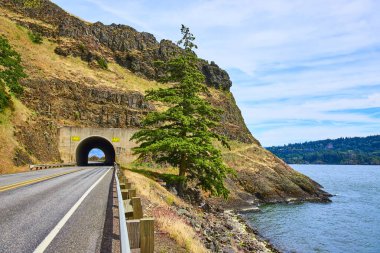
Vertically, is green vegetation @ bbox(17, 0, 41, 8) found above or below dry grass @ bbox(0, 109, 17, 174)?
above

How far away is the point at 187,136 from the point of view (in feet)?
89.2

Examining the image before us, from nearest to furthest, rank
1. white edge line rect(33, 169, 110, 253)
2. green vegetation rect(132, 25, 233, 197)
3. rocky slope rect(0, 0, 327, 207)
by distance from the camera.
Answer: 1. white edge line rect(33, 169, 110, 253)
2. green vegetation rect(132, 25, 233, 197)
3. rocky slope rect(0, 0, 327, 207)

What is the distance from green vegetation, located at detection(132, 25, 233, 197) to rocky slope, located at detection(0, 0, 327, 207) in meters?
14.4

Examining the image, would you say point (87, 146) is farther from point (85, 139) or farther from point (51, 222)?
point (51, 222)

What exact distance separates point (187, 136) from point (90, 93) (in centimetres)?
3766

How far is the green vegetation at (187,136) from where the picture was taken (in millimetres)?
25094

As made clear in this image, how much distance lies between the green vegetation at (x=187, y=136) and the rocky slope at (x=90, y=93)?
1441cm

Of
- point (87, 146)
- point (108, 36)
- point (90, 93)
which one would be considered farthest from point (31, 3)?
point (87, 146)

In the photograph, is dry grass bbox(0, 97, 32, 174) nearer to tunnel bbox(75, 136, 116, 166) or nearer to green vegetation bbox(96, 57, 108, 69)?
tunnel bbox(75, 136, 116, 166)

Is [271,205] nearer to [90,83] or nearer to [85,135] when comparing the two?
[85,135]

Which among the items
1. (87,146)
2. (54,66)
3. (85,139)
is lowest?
(87,146)

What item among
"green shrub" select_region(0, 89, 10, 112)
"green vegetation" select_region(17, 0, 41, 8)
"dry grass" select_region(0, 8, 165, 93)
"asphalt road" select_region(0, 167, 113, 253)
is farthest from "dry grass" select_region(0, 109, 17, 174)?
"green vegetation" select_region(17, 0, 41, 8)

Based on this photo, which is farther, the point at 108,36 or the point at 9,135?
the point at 108,36

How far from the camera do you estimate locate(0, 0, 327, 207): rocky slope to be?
45094 millimetres
